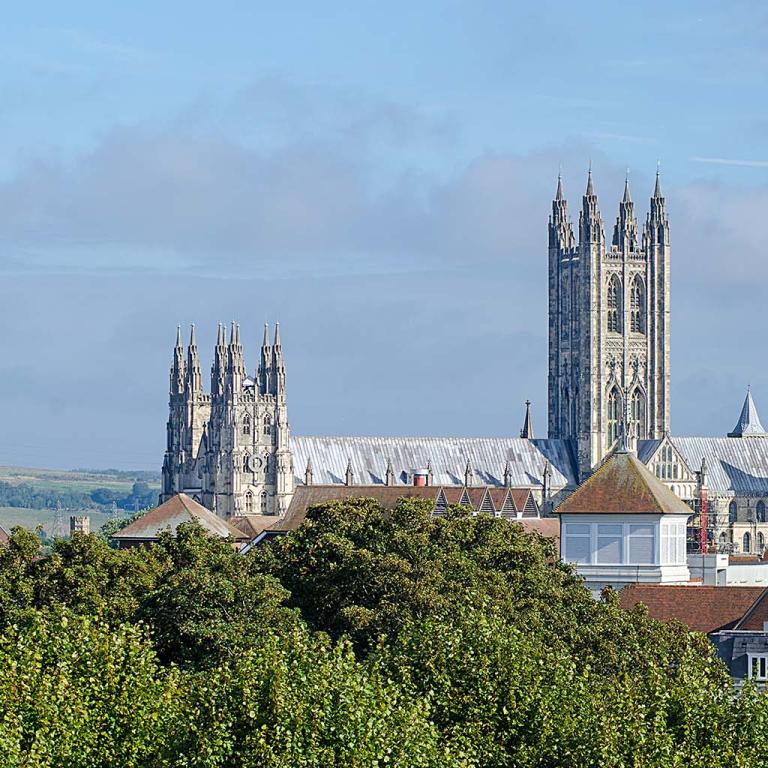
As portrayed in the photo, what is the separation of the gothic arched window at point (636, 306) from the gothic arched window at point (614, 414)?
660cm

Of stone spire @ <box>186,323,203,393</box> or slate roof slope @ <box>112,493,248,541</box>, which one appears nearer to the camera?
slate roof slope @ <box>112,493,248,541</box>

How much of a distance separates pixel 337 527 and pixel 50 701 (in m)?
24.8

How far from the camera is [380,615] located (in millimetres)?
61938

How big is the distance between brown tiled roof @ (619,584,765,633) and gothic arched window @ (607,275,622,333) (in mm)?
112217

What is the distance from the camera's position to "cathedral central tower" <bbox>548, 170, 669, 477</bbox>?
19325 centimetres

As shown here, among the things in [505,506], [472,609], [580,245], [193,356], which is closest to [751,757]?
[472,609]

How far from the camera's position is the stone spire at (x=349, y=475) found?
17700 centimetres

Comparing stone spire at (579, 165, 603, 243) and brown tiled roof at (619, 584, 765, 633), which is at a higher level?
stone spire at (579, 165, 603, 243)

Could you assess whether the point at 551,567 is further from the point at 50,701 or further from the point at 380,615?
the point at 50,701

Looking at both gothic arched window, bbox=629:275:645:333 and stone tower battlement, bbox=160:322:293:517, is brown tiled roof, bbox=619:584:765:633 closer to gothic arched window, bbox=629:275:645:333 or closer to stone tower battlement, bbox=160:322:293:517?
stone tower battlement, bbox=160:322:293:517

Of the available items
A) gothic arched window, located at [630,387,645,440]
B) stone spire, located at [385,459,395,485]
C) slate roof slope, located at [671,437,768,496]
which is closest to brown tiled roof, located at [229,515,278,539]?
stone spire, located at [385,459,395,485]

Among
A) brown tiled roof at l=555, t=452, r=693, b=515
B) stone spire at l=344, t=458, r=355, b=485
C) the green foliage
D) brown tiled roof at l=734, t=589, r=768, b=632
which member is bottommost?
the green foliage

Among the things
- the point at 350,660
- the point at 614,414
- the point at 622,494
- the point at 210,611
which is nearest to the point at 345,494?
the point at 622,494

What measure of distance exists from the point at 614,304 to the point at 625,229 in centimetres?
684
